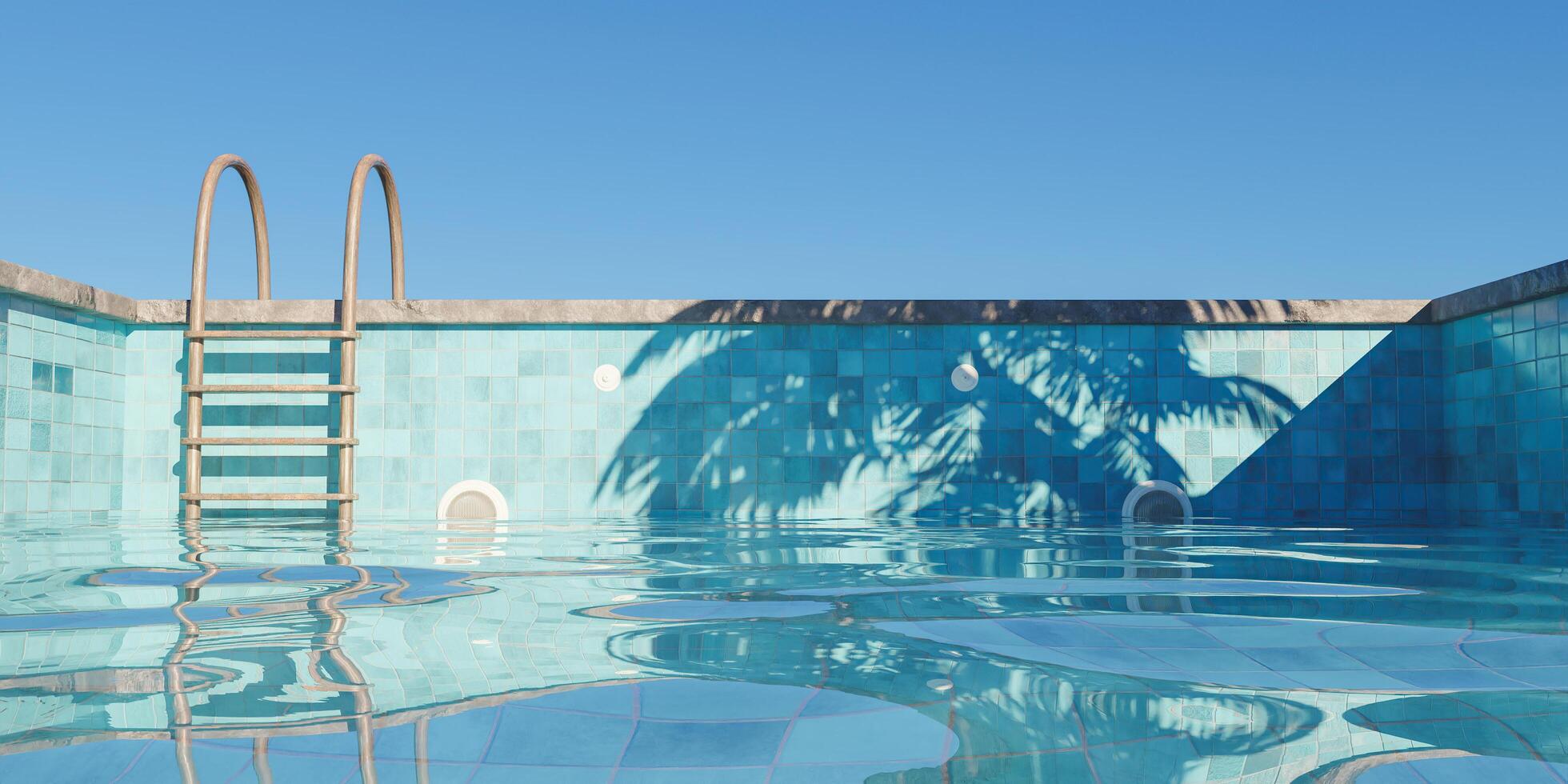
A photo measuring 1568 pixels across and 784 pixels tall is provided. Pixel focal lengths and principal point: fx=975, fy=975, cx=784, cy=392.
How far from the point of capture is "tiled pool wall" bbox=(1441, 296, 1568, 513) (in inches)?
229

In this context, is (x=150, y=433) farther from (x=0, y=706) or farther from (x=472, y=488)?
(x=0, y=706)

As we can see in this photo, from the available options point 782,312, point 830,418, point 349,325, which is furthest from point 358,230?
point 830,418

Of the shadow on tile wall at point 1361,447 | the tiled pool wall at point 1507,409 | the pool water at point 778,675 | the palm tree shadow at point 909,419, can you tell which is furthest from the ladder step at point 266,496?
the tiled pool wall at point 1507,409

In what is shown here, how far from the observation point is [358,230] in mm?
6645

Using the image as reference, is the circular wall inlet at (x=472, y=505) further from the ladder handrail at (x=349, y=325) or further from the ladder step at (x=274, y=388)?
the ladder step at (x=274, y=388)

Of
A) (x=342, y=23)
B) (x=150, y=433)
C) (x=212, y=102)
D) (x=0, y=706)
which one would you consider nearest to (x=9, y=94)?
(x=212, y=102)

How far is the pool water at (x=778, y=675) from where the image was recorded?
2.46 feet

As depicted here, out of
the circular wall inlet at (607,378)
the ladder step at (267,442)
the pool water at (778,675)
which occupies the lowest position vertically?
the pool water at (778,675)

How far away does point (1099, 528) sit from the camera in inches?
207

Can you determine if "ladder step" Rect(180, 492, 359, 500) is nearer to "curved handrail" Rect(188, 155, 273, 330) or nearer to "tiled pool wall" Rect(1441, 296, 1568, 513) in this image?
"curved handrail" Rect(188, 155, 273, 330)

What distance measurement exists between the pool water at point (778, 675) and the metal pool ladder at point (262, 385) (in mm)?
4022

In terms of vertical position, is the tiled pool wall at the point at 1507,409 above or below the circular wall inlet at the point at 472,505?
above

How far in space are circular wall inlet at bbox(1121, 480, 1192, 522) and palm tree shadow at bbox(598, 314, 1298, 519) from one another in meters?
0.08

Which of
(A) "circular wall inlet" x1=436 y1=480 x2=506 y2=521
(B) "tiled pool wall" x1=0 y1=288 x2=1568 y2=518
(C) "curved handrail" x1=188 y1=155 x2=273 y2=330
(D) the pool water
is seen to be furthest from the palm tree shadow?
(D) the pool water
